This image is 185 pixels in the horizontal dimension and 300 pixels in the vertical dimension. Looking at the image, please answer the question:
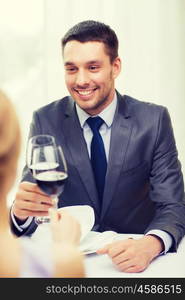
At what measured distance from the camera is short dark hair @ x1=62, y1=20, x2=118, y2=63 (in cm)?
128

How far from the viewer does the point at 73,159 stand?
127 centimetres

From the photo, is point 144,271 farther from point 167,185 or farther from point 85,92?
point 85,92

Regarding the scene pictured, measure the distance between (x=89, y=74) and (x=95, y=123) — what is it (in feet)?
0.44

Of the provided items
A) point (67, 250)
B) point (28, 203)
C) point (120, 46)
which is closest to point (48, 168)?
point (28, 203)

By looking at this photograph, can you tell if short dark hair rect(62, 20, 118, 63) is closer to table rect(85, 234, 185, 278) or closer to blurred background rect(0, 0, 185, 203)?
blurred background rect(0, 0, 185, 203)

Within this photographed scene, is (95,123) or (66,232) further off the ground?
(95,123)

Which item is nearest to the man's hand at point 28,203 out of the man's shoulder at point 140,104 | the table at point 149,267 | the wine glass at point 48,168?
the wine glass at point 48,168

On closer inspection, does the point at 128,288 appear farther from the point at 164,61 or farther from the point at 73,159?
the point at 164,61

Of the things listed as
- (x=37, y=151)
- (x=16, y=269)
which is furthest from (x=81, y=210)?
(x=16, y=269)

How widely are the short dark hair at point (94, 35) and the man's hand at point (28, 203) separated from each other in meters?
0.42

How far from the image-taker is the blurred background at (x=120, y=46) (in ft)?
4.42

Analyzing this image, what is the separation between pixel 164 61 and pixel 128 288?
66 cm

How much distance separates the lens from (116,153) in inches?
51.2

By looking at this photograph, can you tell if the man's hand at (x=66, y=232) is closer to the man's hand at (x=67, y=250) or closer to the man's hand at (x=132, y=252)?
the man's hand at (x=67, y=250)
